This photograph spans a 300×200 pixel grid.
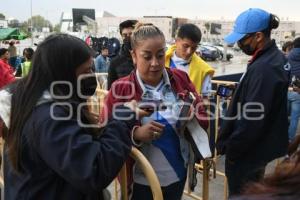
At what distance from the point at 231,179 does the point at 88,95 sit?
1.49 metres

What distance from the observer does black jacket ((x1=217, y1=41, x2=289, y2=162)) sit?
2340 mm

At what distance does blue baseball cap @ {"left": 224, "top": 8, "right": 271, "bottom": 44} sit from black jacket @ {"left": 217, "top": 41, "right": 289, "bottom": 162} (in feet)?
0.54

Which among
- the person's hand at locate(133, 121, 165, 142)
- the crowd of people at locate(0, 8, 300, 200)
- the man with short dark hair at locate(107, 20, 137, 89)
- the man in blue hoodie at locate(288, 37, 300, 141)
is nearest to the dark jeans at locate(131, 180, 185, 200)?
the crowd of people at locate(0, 8, 300, 200)

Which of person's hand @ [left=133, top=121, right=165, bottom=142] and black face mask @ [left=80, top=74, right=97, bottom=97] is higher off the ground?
black face mask @ [left=80, top=74, right=97, bottom=97]

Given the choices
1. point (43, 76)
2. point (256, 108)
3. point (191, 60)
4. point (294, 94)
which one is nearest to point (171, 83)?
point (256, 108)

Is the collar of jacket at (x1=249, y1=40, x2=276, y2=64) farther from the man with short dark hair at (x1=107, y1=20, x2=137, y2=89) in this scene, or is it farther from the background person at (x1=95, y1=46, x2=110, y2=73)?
the background person at (x1=95, y1=46, x2=110, y2=73)

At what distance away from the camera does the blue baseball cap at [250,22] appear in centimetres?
254

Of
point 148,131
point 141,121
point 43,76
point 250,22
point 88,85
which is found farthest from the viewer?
point 250,22

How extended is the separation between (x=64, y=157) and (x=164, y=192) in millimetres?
918

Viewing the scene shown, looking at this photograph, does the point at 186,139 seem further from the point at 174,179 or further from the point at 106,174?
the point at 106,174

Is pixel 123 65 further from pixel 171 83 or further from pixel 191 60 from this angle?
pixel 171 83

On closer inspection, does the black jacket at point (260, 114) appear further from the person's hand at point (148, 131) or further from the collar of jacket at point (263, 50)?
the person's hand at point (148, 131)

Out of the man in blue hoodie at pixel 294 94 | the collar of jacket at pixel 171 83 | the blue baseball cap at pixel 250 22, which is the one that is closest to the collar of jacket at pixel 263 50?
the blue baseball cap at pixel 250 22

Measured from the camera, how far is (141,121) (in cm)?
194
